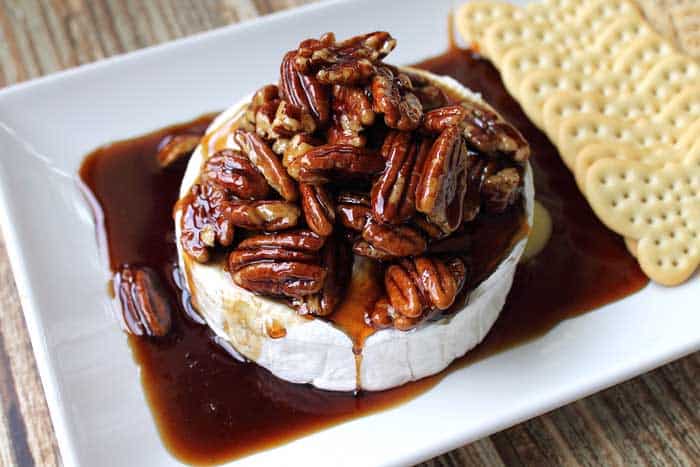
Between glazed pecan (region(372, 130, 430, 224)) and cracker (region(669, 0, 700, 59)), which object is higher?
glazed pecan (region(372, 130, 430, 224))

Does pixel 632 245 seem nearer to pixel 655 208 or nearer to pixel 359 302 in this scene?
pixel 655 208

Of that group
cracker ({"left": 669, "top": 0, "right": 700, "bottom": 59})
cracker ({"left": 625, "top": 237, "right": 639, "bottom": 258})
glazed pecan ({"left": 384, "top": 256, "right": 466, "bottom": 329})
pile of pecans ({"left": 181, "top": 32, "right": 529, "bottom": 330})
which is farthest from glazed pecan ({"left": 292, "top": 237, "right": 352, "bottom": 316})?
cracker ({"left": 669, "top": 0, "right": 700, "bottom": 59})

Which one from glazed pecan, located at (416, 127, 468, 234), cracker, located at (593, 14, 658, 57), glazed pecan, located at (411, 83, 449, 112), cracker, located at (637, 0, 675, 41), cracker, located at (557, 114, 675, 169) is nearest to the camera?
glazed pecan, located at (416, 127, 468, 234)

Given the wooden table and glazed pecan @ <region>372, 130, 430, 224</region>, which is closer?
glazed pecan @ <region>372, 130, 430, 224</region>

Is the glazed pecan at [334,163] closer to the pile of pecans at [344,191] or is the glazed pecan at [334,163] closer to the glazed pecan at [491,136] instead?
the pile of pecans at [344,191]

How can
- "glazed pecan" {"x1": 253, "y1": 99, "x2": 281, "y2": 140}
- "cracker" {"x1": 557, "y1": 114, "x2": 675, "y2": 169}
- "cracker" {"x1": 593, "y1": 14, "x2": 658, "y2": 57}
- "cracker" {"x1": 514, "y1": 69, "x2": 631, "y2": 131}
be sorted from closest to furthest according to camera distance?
1. "glazed pecan" {"x1": 253, "y1": 99, "x2": 281, "y2": 140}
2. "cracker" {"x1": 557, "y1": 114, "x2": 675, "y2": 169}
3. "cracker" {"x1": 514, "y1": 69, "x2": 631, "y2": 131}
4. "cracker" {"x1": 593, "y1": 14, "x2": 658, "y2": 57}

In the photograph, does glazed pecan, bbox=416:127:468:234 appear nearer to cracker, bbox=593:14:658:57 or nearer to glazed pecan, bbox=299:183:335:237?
glazed pecan, bbox=299:183:335:237
